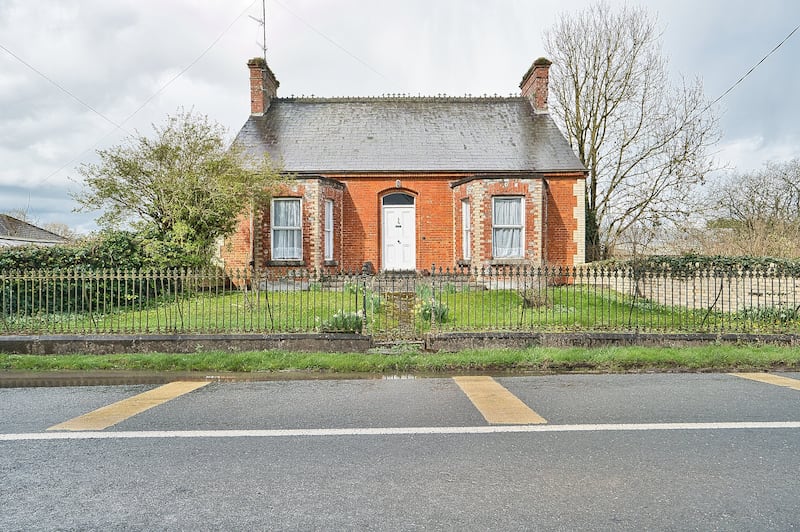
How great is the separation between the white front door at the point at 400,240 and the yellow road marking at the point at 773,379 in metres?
13.1

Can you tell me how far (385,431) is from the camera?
5.19m

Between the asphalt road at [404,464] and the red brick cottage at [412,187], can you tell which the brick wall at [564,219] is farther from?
the asphalt road at [404,464]

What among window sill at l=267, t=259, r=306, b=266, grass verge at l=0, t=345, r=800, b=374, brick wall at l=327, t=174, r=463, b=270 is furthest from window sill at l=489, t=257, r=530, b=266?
grass verge at l=0, t=345, r=800, b=374

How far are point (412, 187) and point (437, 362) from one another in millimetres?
12095

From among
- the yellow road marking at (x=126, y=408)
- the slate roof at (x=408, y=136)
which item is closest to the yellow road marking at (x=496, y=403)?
the yellow road marking at (x=126, y=408)

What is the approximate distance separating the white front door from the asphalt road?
13.8 m

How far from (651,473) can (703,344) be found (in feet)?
23.1

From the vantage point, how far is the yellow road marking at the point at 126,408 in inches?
217

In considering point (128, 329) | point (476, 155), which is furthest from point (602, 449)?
point (476, 155)

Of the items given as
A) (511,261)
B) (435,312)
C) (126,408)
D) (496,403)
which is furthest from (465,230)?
(126,408)

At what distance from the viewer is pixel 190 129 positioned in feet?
49.0

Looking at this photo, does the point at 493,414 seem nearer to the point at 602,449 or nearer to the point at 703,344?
the point at 602,449

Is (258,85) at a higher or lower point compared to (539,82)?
lower

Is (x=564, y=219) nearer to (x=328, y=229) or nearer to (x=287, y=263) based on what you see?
(x=328, y=229)
